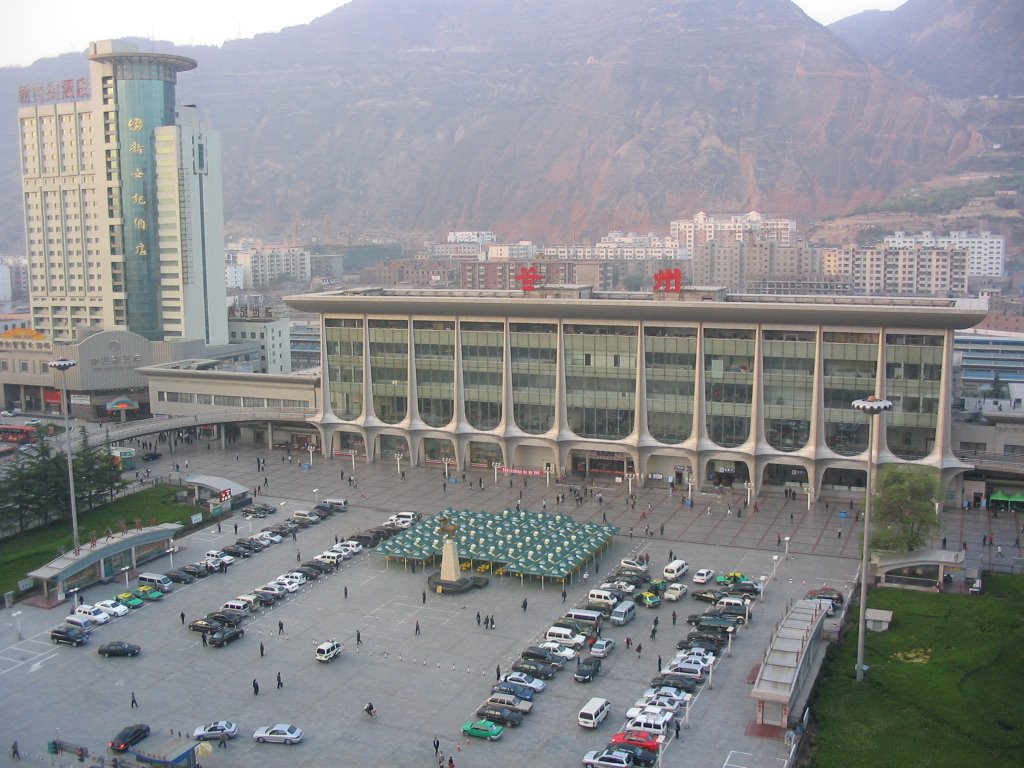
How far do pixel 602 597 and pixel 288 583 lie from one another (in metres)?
14.8

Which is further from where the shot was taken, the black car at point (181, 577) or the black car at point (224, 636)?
the black car at point (181, 577)

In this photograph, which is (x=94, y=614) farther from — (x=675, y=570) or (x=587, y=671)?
(x=675, y=570)

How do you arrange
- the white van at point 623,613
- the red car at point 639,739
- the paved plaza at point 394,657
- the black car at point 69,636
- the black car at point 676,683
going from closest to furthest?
the red car at point 639,739, the paved plaza at point 394,657, the black car at point 676,683, the black car at point 69,636, the white van at point 623,613

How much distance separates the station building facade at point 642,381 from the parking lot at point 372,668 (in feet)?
30.3

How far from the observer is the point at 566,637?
143ft

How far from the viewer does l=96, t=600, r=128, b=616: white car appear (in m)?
47.8

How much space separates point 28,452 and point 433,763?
4330cm

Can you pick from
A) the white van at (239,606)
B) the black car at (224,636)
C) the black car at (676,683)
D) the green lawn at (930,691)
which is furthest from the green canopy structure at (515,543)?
the green lawn at (930,691)

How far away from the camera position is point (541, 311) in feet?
229

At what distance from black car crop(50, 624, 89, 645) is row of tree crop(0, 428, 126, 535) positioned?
1724 centimetres

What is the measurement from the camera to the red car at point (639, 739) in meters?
34.9

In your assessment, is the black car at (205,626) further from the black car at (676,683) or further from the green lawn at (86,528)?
the black car at (676,683)

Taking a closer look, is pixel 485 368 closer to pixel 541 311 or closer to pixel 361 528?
pixel 541 311

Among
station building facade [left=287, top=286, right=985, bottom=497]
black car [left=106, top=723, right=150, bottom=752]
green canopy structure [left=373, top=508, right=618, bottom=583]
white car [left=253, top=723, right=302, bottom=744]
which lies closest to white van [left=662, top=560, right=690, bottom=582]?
green canopy structure [left=373, top=508, right=618, bottom=583]
